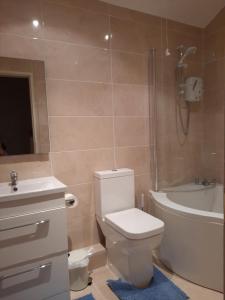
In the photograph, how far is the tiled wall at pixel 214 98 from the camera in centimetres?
244

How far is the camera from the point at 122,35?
7.16 feet

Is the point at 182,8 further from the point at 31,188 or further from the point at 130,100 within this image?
the point at 31,188

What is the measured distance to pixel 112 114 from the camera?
2.19m

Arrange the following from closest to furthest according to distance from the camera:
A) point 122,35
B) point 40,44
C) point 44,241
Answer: point 44,241 < point 40,44 < point 122,35

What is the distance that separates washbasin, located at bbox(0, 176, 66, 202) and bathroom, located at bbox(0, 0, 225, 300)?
0.07 ft

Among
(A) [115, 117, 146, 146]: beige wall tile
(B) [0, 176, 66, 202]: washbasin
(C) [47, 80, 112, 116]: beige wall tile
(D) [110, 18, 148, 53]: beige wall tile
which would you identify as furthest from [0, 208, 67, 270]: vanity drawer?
(D) [110, 18, 148, 53]: beige wall tile

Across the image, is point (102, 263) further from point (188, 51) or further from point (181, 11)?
point (181, 11)

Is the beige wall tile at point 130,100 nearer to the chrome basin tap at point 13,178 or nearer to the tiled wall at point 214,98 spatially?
the tiled wall at point 214,98

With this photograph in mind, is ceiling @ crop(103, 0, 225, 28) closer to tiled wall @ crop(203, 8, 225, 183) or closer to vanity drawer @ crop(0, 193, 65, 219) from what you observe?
tiled wall @ crop(203, 8, 225, 183)

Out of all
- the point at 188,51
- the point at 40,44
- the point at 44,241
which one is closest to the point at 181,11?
the point at 188,51

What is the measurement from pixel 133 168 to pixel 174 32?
159cm

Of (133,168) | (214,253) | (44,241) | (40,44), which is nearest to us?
(44,241)

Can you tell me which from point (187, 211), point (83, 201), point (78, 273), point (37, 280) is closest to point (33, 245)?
point (37, 280)

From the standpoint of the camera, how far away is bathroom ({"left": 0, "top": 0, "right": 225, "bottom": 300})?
1.73 m
